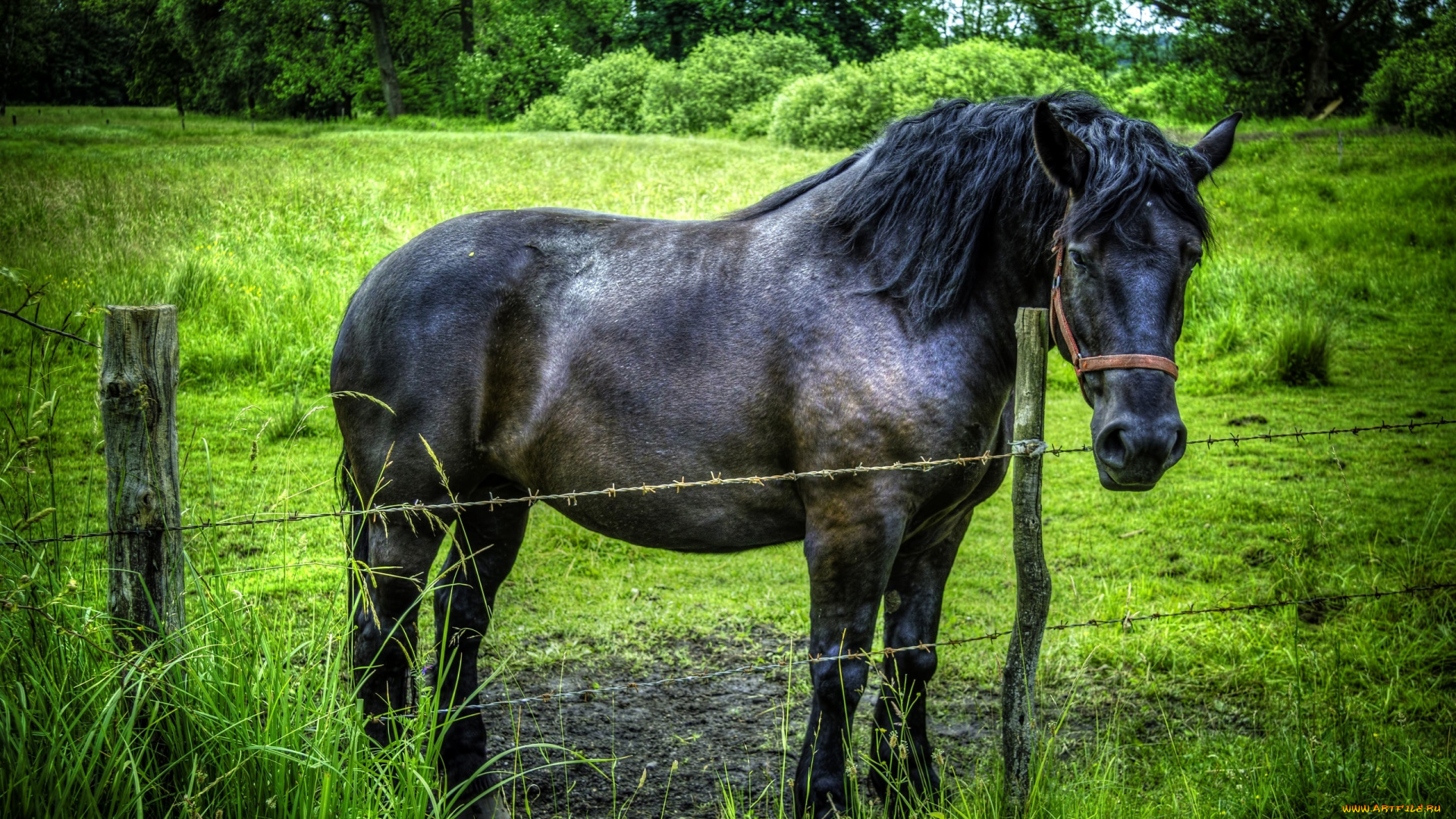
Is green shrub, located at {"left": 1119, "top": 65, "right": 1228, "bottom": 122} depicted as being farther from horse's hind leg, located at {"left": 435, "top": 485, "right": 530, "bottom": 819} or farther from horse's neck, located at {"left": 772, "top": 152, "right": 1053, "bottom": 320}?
horse's hind leg, located at {"left": 435, "top": 485, "right": 530, "bottom": 819}

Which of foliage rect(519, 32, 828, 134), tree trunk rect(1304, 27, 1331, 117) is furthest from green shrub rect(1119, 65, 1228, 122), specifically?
foliage rect(519, 32, 828, 134)

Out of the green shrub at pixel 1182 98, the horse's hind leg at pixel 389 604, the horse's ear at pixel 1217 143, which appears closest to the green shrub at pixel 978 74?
the green shrub at pixel 1182 98

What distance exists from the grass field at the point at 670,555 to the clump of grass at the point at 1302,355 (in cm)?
4

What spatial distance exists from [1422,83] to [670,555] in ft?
49.3

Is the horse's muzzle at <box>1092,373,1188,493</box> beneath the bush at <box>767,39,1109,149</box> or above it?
beneath

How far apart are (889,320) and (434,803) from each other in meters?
1.79

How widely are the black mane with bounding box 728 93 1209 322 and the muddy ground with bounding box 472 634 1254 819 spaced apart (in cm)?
162

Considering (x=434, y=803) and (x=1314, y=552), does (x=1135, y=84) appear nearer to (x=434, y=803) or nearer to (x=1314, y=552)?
(x=1314, y=552)

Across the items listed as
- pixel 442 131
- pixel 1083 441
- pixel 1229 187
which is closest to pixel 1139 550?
pixel 1083 441

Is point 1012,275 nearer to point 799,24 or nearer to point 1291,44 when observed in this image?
point 1291,44

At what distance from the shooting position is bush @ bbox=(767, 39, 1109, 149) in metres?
20.5

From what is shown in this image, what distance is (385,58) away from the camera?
22.0 metres

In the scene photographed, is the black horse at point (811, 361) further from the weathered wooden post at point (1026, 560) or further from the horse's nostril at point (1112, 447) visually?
the weathered wooden post at point (1026, 560)

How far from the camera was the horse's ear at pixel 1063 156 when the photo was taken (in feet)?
8.12
